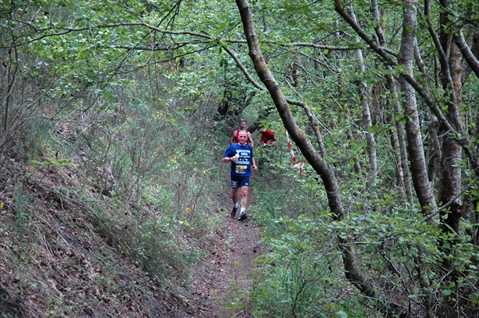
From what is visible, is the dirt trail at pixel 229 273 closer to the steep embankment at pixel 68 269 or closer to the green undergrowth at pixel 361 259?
the steep embankment at pixel 68 269

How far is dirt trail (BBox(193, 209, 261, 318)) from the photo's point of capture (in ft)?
23.4

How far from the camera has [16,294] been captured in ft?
14.1

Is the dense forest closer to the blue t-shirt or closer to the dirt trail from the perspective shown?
the dirt trail

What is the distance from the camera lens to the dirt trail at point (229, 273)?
713 cm

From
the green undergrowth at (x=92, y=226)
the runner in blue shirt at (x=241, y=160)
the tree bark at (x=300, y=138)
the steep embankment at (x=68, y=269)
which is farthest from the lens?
the runner in blue shirt at (x=241, y=160)

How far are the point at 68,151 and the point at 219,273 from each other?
344 centimetres

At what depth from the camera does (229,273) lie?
9.29 m

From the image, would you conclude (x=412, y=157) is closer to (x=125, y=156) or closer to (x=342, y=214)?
(x=342, y=214)

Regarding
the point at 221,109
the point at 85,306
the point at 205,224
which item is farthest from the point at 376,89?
the point at 221,109

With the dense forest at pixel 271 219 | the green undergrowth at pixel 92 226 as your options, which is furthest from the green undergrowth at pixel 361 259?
the green undergrowth at pixel 92 226

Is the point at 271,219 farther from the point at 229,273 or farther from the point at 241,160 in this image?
the point at 241,160

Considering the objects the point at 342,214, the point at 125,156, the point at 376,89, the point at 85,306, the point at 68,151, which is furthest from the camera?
the point at 376,89

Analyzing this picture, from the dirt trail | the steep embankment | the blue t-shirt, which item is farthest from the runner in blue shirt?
the steep embankment

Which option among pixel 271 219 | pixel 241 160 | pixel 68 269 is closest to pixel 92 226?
pixel 68 269
